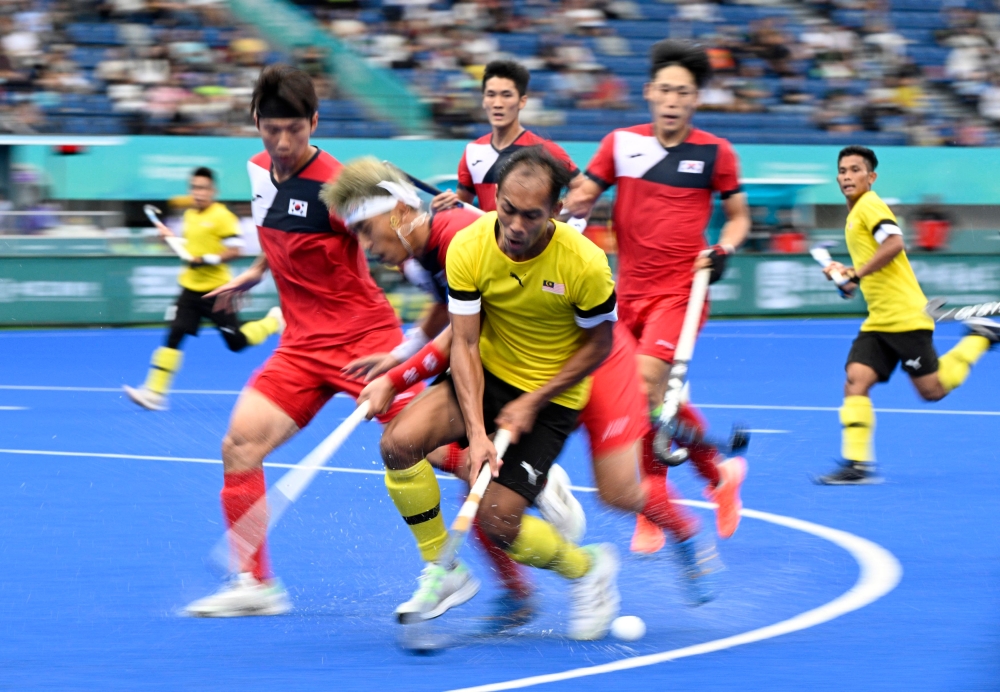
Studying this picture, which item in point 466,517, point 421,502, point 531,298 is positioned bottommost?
point 421,502

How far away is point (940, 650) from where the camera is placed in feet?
16.3

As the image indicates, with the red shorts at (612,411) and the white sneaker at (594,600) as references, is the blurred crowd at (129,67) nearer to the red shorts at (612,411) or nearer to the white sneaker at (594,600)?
the red shorts at (612,411)

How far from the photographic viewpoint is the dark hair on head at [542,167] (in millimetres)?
4672

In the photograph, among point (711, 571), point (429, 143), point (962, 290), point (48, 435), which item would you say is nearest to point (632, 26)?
point (429, 143)

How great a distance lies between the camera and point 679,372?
650 cm

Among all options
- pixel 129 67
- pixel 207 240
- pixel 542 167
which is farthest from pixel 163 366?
pixel 129 67

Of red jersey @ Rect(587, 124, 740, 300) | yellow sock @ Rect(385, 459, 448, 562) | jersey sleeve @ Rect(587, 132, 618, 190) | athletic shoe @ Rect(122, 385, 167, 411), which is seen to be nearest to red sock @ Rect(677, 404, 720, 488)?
red jersey @ Rect(587, 124, 740, 300)

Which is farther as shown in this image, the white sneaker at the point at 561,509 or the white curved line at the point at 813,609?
the white sneaker at the point at 561,509

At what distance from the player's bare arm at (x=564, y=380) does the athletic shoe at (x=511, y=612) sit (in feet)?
2.37

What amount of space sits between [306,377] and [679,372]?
5.58 ft

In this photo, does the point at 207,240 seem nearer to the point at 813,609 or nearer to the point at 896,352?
the point at 896,352

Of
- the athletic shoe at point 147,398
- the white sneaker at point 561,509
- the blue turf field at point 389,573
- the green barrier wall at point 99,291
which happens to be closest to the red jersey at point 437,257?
the white sneaker at point 561,509

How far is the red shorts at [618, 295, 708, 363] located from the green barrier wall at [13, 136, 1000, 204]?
13619 mm

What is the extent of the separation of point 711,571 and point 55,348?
41.0 ft
